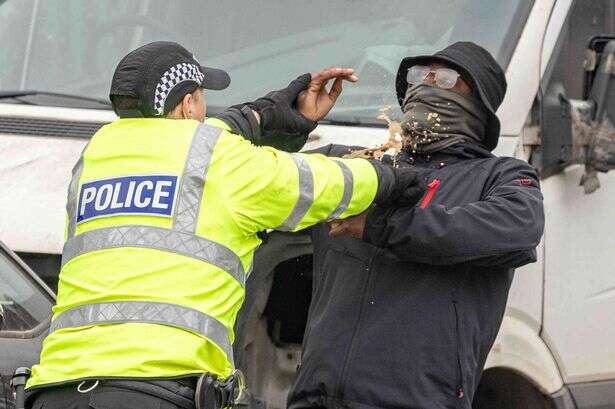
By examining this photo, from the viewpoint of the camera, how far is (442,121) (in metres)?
4.38

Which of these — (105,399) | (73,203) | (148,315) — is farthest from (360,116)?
(105,399)

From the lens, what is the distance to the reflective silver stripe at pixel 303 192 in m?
3.79

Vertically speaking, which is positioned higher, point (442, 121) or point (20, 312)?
point (442, 121)

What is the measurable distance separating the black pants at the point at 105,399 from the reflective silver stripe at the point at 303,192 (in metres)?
0.56

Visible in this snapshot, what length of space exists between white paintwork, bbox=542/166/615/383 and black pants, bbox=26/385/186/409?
2031 millimetres

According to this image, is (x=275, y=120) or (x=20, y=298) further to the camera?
(x=20, y=298)

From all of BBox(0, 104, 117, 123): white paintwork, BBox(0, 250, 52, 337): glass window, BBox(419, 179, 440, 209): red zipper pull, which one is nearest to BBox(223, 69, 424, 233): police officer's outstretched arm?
BBox(419, 179, 440, 209): red zipper pull

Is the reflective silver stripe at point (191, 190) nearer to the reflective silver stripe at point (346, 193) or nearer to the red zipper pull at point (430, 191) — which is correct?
the reflective silver stripe at point (346, 193)

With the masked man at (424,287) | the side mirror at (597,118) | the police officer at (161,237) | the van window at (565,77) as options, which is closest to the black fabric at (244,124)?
the masked man at (424,287)

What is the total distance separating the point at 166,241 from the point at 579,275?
2.14 metres

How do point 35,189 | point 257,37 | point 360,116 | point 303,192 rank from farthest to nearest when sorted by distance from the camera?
point 257,37
point 360,116
point 35,189
point 303,192

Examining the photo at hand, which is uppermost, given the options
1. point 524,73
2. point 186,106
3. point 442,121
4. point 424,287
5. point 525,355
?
point 186,106

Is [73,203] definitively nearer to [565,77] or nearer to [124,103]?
[124,103]

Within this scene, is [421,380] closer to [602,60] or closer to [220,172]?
[220,172]
